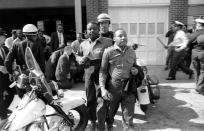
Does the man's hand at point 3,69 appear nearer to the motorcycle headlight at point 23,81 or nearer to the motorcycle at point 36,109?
the motorcycle at point 36,109

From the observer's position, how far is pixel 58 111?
377 cm

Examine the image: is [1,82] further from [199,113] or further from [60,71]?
[199,113]

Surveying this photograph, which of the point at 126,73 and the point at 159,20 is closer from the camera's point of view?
the point at 126,73

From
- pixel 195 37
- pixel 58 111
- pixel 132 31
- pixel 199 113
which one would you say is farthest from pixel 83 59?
pixel 132 31

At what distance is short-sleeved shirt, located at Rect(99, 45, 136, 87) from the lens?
159 inches

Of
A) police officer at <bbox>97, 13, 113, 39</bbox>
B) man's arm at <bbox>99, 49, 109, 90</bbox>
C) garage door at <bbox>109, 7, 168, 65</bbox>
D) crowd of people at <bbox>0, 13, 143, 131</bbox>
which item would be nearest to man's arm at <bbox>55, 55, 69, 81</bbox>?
crowd of people at <bbox>0, 13, 143, 131</bbox>

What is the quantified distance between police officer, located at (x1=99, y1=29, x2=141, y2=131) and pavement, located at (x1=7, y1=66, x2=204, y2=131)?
70 centimetres

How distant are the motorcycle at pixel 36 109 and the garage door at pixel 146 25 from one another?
247 inches

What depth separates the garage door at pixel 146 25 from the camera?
9711 mm

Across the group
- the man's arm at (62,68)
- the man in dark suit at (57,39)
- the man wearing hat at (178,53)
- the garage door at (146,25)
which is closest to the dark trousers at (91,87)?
the man's arm at (62,68)

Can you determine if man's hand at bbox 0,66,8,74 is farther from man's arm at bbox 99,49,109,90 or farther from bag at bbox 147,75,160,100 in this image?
bag at bbox 147,75,160,100

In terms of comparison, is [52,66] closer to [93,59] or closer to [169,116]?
[93,59]

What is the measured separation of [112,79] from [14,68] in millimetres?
1813

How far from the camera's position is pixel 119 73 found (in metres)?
4.06
